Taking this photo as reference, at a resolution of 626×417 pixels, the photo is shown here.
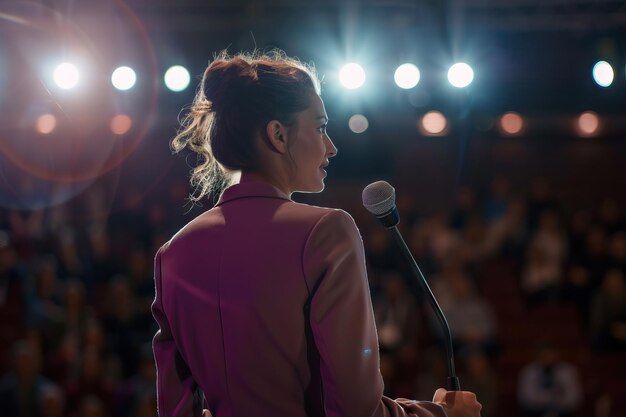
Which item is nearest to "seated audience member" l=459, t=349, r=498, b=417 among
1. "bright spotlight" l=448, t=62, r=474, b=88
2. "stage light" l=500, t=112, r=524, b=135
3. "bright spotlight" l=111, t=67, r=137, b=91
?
"bright spotlight" l=448, t=62, r=474, b=88

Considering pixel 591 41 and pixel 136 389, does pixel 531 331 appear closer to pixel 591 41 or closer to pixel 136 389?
pixel 591 41

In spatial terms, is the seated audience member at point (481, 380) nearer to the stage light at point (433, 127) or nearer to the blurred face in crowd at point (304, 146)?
the stage light at point (433, 127)

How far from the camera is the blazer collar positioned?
1.12 metres

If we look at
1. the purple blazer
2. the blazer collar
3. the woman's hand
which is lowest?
the woman's hand

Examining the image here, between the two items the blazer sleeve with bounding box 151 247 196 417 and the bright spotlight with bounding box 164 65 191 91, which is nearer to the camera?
the blazer sleeve with bounding box 151 247 196 417

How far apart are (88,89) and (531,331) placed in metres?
3.77

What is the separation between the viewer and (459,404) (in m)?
1.15

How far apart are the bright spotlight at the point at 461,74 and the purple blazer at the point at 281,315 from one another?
468cm

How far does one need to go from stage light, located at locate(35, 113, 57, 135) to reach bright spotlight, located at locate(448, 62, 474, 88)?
424cm

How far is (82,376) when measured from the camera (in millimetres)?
5625

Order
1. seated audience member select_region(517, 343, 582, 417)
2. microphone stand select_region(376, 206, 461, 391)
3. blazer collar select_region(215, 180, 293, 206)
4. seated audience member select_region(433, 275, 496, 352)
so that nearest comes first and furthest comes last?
blazer collar select_region(215, 180, 293, 206) < microphone stand select_region(376, 206, 461, 391) < seated audience member select_region(517, 343, 582, 417) < seated audience member select_region(433, 275, 496, 352)

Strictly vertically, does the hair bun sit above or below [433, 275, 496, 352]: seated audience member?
above

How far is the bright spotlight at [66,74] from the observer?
5582 mm

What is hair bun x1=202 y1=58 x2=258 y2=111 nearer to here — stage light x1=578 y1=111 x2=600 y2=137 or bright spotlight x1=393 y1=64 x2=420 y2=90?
bright spotlight x1=393 y1=64 x2=420 y2=90
